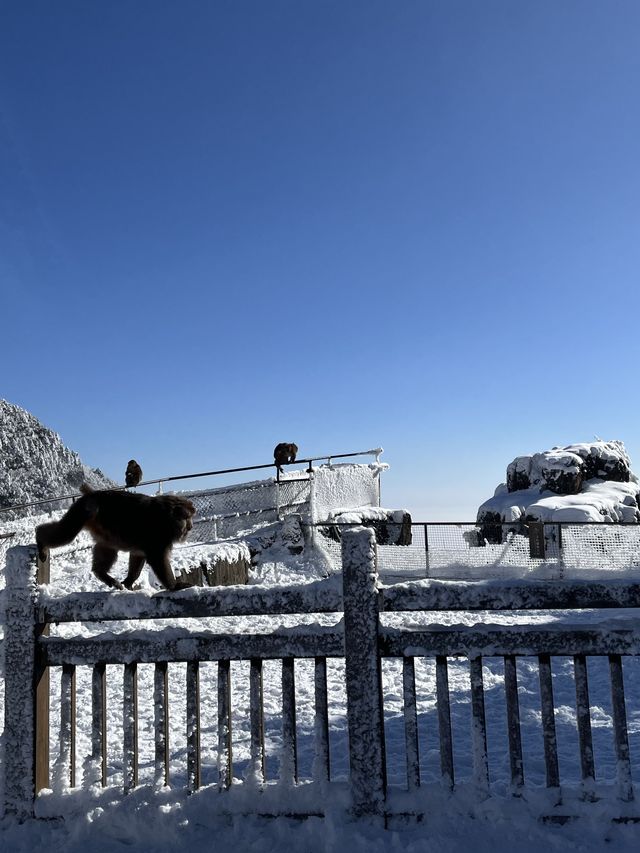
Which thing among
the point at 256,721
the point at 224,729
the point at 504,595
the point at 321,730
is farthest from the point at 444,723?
the point at 224,729

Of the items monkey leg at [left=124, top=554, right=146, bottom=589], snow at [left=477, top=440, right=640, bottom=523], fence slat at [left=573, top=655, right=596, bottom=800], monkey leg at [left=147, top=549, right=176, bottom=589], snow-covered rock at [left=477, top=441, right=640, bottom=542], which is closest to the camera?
fence slat at [left=573, top=655, right=596, bottom=800]

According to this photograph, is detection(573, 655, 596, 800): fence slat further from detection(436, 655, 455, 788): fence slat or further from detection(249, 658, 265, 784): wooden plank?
detection(249, 658, 265, 784): wooden plank

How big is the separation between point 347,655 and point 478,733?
2.43 feet

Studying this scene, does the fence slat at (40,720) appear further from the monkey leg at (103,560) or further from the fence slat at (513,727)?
the fence slat at (513,727)

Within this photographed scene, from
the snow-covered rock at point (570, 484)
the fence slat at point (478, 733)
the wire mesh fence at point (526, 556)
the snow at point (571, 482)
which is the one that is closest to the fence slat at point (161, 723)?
the fence slat at point (478, 733)

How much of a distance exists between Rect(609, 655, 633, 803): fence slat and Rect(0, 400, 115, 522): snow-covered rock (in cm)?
2892

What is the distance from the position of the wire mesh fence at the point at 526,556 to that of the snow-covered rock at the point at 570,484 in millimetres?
6314

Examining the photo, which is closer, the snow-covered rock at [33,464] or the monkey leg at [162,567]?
the monkey leg at [162,567]

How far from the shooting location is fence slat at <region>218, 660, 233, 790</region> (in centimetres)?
299

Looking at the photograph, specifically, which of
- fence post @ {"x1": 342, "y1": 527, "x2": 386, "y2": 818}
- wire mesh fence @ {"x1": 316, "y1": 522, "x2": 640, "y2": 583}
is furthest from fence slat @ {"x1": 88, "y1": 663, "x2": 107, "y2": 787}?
wire mesh fence @ {"x1": 316, "y1": 522, "x2": 640, "y2": 583}

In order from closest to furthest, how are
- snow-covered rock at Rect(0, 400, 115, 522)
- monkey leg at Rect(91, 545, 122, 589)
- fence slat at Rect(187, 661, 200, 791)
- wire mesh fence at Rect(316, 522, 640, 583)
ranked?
1. fence slat at Rect(187, 661, 200, 791)
2. monkey leg at Rect(91, 545, 122, 589)
3. wire mesh fence at Rect(316, 522, 640, 583)
4. snow-covered rock at Rect(0, 400, 115, 522)

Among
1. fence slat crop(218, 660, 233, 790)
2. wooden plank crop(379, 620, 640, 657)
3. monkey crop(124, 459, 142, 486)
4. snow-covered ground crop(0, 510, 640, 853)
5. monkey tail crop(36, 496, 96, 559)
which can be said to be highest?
monkey crop(124, 459, 142, 486)

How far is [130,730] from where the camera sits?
3.13 metres

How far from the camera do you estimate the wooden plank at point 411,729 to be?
2848 millimetres
